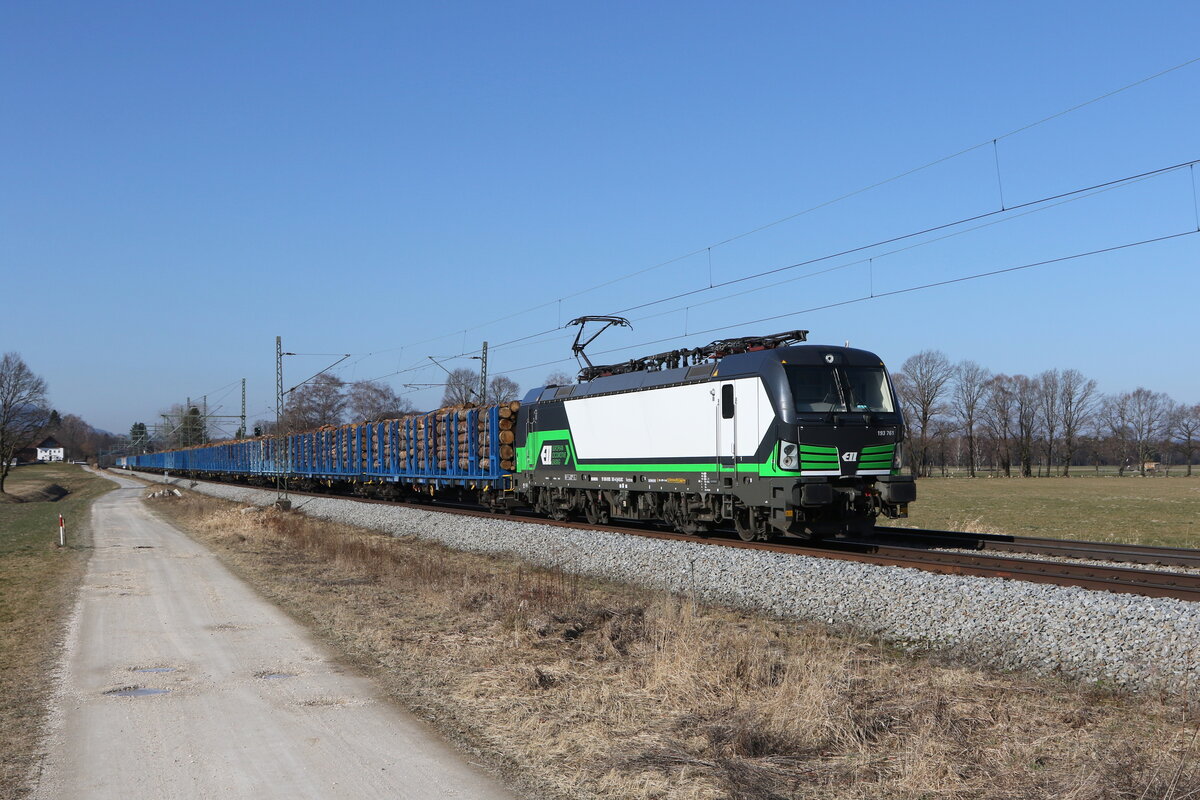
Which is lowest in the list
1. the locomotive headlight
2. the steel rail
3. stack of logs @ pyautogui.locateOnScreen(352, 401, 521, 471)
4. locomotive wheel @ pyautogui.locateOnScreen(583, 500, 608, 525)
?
the steel rail

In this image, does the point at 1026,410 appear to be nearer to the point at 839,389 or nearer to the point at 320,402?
the point at 320,402

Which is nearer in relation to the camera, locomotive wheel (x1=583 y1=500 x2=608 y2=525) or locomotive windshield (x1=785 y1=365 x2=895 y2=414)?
locomotive windshield (x1=785 y1=365 x2=895 y2=414)

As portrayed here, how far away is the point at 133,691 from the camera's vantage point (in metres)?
8.77

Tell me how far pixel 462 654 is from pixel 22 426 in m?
76.3

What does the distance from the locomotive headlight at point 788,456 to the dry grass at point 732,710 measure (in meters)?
4.59

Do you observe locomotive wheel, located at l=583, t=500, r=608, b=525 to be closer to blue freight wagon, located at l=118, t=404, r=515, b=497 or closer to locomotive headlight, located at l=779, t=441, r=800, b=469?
blue freight wagon, located at l=118, t=404, r=515, b=497

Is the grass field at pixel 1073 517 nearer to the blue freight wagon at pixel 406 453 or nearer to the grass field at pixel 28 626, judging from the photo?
the blue freight wagon at pixel 406 453

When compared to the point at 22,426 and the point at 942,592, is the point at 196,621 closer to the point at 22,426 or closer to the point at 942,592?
the point at 942,592

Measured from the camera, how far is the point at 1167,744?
6242mm

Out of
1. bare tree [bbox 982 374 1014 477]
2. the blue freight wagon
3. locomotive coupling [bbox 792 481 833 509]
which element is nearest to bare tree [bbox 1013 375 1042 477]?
bare tree [bbox 982 374 1014 477]

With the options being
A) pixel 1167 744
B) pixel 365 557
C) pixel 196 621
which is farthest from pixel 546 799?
pixel 365 557

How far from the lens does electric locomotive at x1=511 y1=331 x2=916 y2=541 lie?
1656 centimetres

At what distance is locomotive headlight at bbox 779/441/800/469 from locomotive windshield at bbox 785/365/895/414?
25.1 inches

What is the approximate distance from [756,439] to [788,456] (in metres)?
0.81
